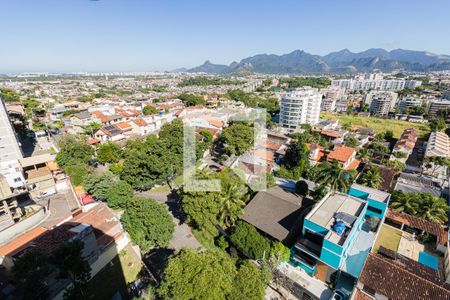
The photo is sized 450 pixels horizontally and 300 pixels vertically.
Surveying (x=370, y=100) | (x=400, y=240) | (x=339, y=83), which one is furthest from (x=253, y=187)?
(x=339, y=83)

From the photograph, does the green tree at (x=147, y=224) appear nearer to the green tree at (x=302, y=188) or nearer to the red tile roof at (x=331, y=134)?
the green tree at (x=302, y=188)

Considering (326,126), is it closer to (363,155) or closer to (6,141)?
(363,155)

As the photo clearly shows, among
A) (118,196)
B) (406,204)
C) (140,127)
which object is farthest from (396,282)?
(140,127)

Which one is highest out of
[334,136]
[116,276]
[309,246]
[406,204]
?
[309,246]

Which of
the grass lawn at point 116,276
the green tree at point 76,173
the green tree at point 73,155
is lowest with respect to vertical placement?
the grass lawn at point 116,276

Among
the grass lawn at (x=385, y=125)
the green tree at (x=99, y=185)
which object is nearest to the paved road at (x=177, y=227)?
the green tree at (x=99, y=185)

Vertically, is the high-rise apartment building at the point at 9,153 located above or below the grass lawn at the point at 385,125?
above

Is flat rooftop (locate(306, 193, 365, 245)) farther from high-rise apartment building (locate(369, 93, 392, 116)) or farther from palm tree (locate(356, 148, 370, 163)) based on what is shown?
high-rise apartment building (locate(369, 93, 392, 116))

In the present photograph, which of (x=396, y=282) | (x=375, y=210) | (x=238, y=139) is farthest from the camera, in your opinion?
(x=238, y=139)

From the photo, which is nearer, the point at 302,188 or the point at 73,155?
the point at 302,188
